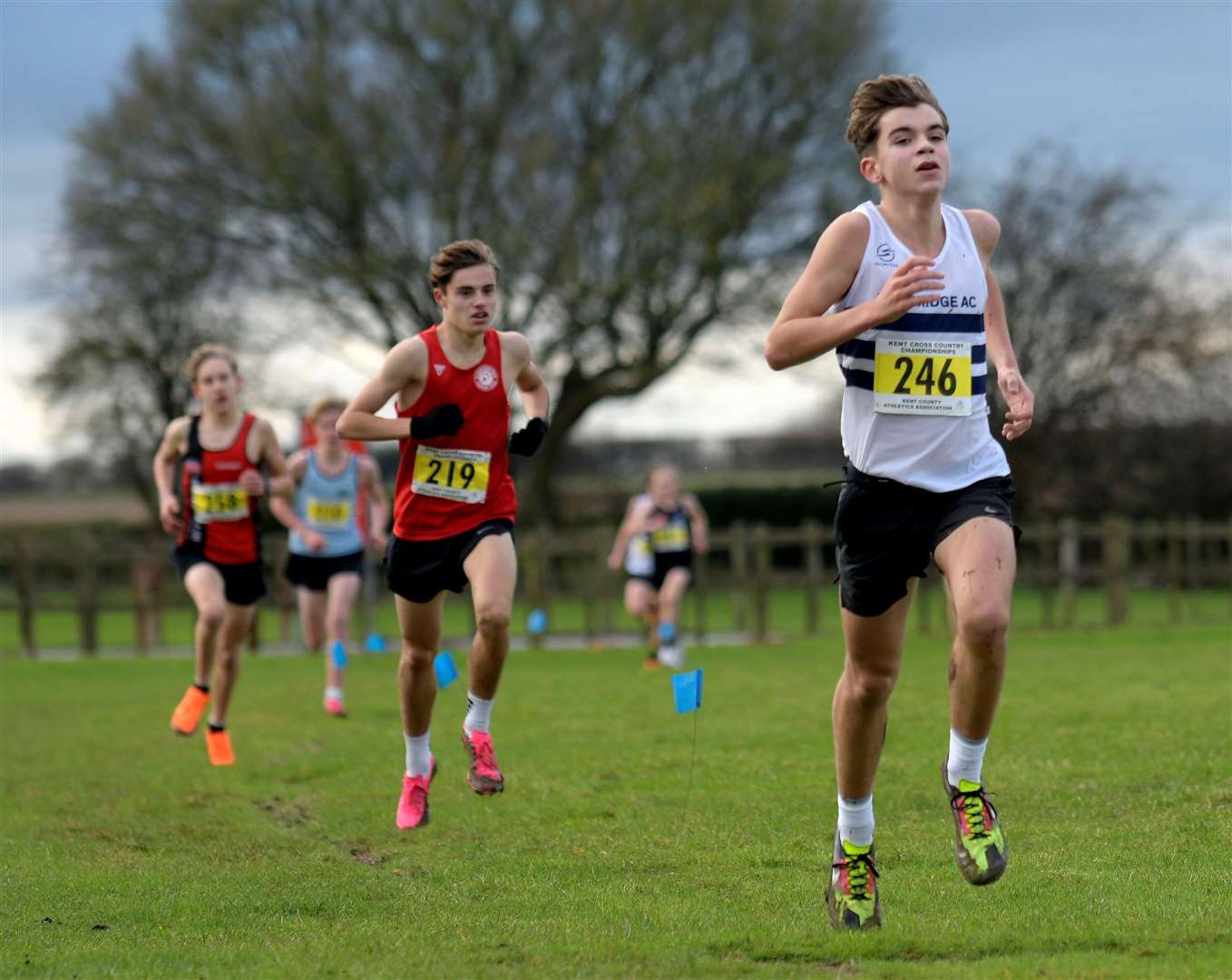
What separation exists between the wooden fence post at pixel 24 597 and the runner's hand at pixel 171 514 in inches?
642

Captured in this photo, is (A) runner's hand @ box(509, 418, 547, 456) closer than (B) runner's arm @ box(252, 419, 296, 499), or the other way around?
(A) runner's hand @ box(509, 418, 547, 456)

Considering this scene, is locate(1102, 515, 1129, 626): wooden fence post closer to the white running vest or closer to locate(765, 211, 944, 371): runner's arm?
the white running vest

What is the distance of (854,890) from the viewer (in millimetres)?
5129

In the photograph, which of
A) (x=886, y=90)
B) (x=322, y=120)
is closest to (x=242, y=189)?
(x=322, y=120)

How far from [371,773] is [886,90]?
5507 millimetres

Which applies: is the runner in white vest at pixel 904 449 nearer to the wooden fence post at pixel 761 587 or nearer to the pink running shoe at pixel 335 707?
the pink running shoe at pixel 335 707

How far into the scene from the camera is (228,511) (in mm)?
10258

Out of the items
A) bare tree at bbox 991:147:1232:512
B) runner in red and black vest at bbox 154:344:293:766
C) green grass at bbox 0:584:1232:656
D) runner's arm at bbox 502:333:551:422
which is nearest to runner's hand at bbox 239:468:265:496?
runner in red and black vest at bbox 154:344:293:766

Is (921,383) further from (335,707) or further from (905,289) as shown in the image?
(335,707)

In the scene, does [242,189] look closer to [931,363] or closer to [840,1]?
[840,1]

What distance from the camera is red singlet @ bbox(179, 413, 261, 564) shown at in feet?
33.5

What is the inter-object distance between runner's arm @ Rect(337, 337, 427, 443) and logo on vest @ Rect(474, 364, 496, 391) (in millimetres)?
226

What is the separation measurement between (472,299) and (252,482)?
3322mm

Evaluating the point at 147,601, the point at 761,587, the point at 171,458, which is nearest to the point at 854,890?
the point at 171,458
